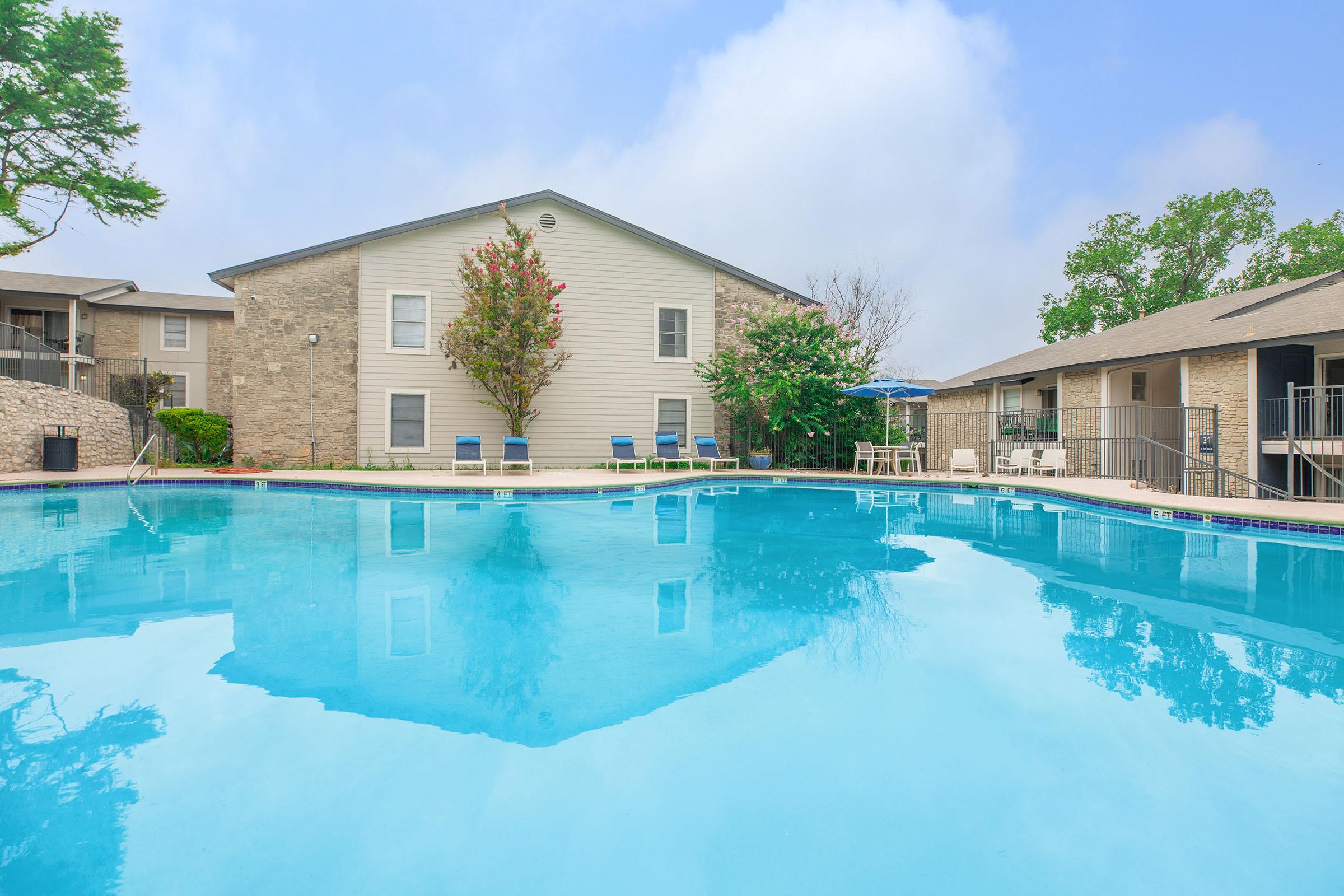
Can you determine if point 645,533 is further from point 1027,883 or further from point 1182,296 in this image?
point 1182,296

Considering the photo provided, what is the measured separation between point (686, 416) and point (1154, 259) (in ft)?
86.8

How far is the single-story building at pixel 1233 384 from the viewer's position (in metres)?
11.1

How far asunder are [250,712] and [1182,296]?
36.5m

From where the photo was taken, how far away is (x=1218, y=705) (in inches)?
117

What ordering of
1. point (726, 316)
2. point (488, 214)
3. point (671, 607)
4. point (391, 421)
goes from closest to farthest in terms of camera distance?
1. point (671, 607)
2. point (391, 421)
3. point (488, 214)
4. point (726, 316)

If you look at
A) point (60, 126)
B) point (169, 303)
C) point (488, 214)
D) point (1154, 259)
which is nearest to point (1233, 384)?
point (488, 214)

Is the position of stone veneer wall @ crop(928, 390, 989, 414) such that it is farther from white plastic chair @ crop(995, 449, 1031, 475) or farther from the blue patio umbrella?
the blue patio umbrella

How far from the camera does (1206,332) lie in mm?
13031

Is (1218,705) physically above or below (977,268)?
below

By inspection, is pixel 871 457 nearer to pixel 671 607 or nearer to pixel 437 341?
pixel 437 341

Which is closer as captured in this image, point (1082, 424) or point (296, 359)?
point (296, 359)

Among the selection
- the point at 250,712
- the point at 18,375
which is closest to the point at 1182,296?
the point at 250,712

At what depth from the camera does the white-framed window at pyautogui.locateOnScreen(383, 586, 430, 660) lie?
3.67 meters

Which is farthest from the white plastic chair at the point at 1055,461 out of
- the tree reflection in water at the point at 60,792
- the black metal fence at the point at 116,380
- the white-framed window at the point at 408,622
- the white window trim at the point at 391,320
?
the black metal fence at the point at 116,380
